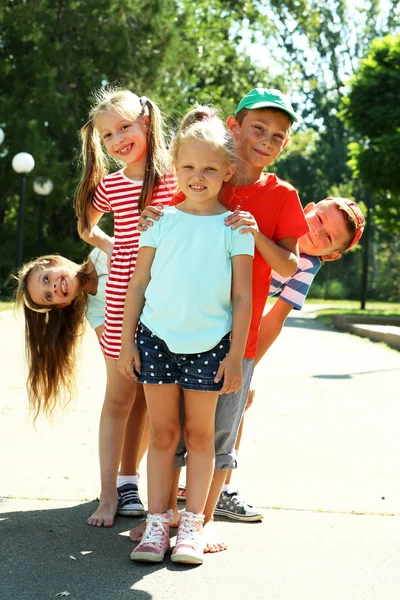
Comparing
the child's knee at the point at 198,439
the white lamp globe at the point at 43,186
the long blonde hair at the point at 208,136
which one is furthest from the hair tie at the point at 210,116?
the white lamp globe at the point at 43,186

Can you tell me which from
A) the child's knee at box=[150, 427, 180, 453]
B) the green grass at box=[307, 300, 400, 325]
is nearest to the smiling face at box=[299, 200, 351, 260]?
the child's knee at box=[150, 427, 180, 453]

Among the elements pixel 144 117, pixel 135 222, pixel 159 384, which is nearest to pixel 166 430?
pixel 159 384

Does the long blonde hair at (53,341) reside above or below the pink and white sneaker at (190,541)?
above

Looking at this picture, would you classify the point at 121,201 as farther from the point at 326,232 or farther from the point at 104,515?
the point at 104,515

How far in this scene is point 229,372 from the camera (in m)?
3.28

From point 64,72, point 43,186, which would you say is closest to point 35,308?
point 43,186

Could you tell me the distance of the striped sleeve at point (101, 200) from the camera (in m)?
4.01

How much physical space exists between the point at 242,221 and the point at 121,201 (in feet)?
2.59

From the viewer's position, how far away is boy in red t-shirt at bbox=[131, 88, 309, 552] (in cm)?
352

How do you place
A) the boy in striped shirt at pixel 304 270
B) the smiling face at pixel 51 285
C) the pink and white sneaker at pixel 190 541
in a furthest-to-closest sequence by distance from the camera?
the smiling face at pixel 51 285 < the boy in striped shirt at pixel 304 270 < the pink and white sneaker at pixel 190 541

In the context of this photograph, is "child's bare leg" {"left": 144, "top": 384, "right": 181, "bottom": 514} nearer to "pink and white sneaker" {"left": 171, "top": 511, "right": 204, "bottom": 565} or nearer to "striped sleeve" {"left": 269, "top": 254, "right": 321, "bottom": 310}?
"pink and white sneaker" {"left": 171, "top": 511, "right": 204, "bottom": 565}

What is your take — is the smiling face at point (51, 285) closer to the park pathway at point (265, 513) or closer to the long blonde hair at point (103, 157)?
the long blonde hair at point (103, 157)

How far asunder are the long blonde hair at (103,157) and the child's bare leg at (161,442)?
33.0 inches

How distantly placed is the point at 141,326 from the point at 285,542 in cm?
98
